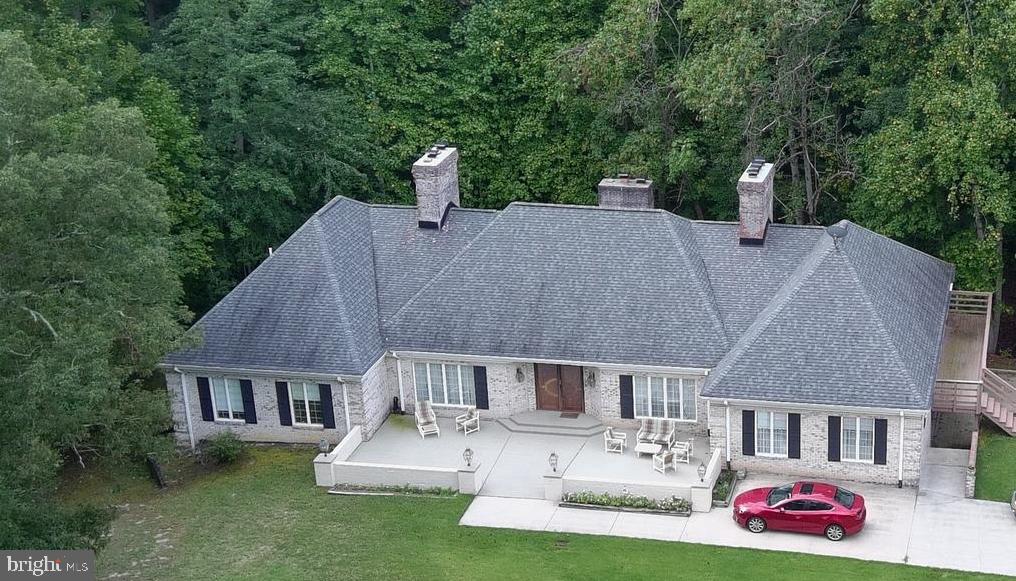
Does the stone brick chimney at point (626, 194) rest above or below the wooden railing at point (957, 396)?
above

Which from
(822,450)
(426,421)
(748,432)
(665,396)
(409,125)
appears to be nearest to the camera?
(822,450)

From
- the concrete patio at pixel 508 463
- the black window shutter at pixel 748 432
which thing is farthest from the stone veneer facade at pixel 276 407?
the black window shutter at pixel 748 432

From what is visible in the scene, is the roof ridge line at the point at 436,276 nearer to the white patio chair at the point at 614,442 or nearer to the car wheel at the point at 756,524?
the white patio chair at the point at 614,442

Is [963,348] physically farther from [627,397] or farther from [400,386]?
[400,386]

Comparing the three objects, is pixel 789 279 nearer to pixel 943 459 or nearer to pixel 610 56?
pixel 943 459

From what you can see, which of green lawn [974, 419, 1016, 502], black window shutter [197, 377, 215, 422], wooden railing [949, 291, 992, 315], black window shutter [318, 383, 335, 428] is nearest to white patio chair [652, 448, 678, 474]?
green lawn [974, 419, 1016, 502]

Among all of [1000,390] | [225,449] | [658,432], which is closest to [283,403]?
[225,449]
